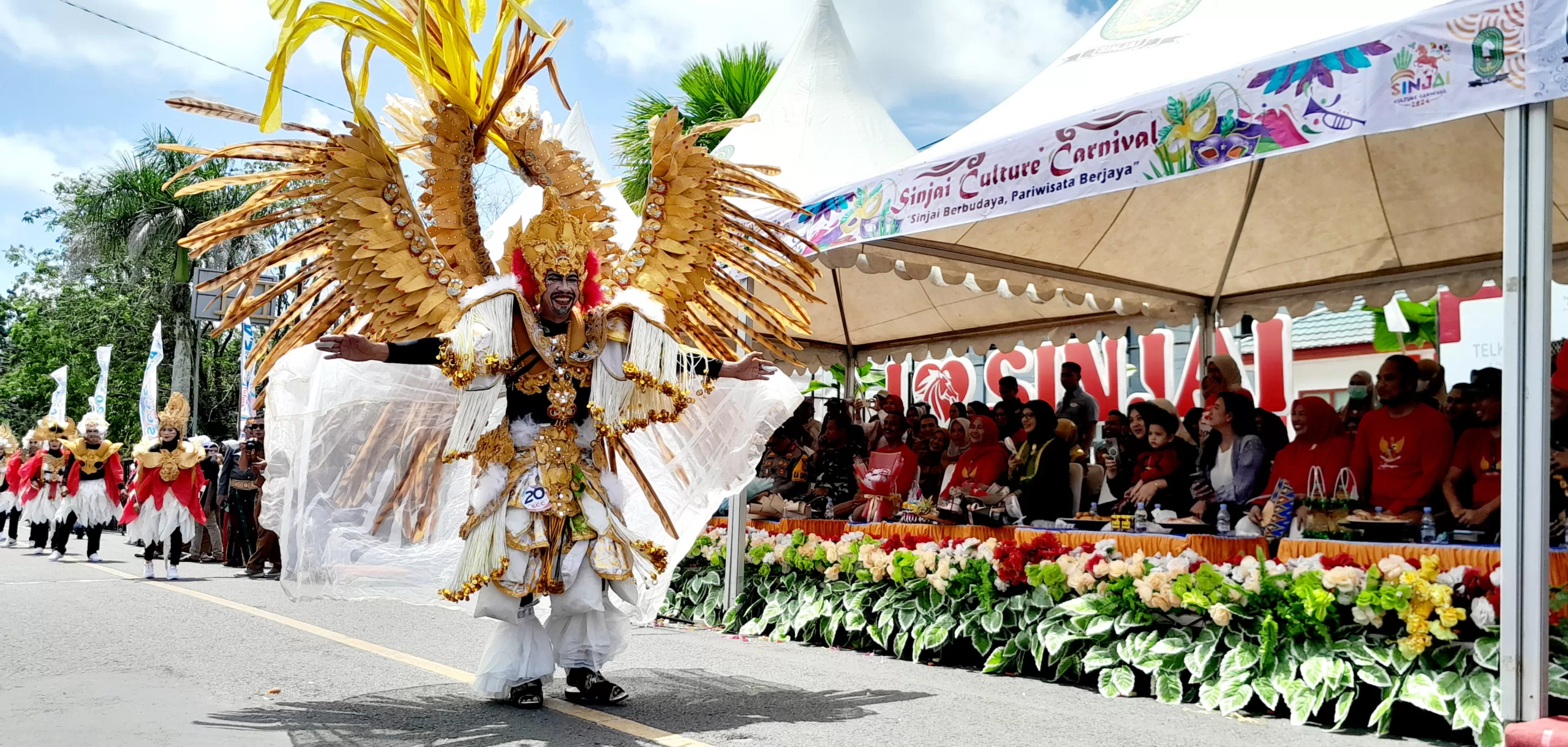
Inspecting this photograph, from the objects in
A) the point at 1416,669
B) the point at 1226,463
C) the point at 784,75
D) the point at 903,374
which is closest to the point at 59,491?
the point at 784,75

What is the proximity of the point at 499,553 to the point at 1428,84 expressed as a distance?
4.32m

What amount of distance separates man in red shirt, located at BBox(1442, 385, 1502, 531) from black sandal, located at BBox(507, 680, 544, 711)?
440 centimetres

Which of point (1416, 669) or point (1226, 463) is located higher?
point (1226, 463)

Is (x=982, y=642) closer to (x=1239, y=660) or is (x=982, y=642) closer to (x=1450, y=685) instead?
(x=1239, y=660)

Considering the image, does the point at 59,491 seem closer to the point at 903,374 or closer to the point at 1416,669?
the point at 903,374

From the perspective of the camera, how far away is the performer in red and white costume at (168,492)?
13.7 meters

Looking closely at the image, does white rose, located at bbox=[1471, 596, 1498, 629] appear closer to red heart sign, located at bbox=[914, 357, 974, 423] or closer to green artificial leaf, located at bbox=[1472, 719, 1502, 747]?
green artificial leaf, located at bbox=[1472, 719, 1502, 747]

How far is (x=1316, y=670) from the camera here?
544 cm

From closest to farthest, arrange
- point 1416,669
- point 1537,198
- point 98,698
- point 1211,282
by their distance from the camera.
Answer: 1. point 1537,198
2. point 1416,669
3. point 98,698
4. point 1211,282

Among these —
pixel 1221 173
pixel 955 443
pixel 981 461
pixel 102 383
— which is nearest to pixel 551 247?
pixel 981 461

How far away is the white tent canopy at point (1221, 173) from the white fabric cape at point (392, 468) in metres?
1.88

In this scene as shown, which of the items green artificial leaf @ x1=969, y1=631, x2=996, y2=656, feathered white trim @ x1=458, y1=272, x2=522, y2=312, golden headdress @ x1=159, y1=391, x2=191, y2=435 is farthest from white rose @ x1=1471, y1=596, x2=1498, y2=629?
golden headdress @ x1=159, y1=391, x2=191, y2=435

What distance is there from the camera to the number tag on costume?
213 inches

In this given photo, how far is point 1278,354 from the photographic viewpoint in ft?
65.6
